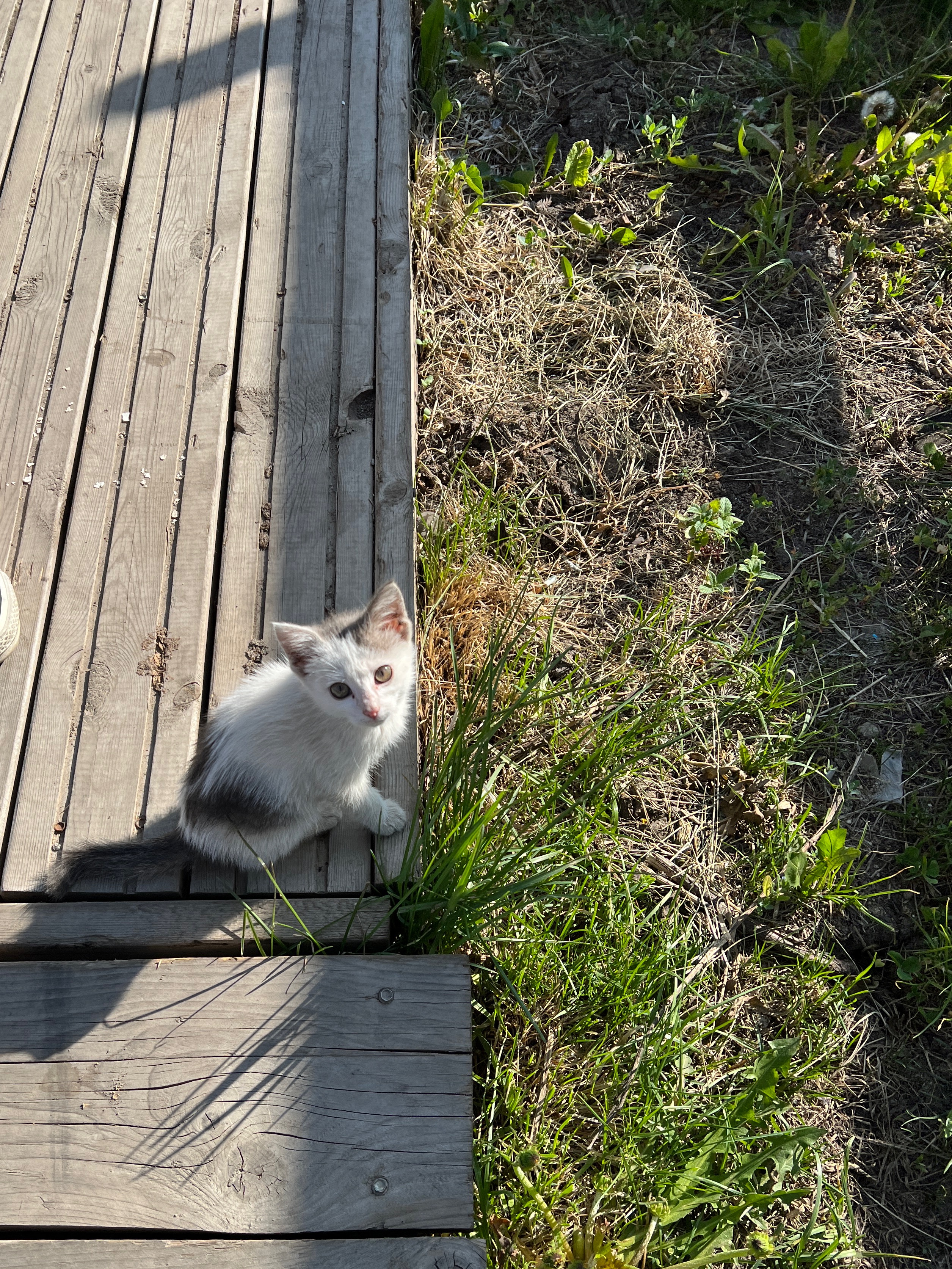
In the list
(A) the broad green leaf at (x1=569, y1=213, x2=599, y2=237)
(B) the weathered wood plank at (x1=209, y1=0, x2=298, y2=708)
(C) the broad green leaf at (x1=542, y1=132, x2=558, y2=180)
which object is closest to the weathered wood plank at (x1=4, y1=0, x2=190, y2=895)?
(B) the weathered wood plank at (x1=209, y1=0, x2=298, y2=708)

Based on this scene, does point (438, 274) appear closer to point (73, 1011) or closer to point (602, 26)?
point (602, 26)

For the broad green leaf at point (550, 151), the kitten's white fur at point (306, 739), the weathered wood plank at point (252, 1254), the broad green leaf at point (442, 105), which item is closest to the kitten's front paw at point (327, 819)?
the kitten's white fur at point (306, 739)

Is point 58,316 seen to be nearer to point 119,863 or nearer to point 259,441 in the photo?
point 259,441

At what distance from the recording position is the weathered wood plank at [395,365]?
2.50 m

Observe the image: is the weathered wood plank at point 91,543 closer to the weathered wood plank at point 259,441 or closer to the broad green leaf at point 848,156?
the weathered wood plank at point 259,441

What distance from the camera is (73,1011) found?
81.2 inches

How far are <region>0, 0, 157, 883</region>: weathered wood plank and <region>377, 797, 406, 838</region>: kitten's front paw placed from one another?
829 mm

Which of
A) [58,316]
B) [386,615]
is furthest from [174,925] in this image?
[58,316]

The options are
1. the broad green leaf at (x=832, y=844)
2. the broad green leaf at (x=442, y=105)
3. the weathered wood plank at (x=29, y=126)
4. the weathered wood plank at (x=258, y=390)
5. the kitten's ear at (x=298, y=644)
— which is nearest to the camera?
the kitten's ear at (x=298, y=644)

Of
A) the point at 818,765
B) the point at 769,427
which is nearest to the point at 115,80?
the point at 769,427

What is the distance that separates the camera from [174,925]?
2182mm

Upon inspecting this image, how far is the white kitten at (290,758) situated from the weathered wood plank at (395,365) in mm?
182

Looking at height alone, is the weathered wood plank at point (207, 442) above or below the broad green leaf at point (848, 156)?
below

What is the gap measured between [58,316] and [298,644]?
177 centimetres
